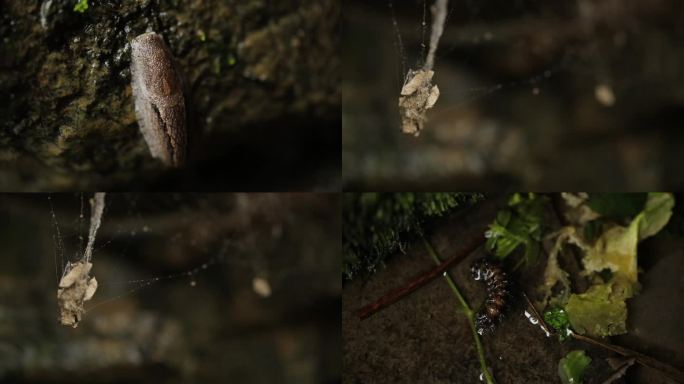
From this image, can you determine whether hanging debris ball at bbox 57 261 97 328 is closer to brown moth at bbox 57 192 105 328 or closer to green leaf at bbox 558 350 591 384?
brown moth at bbox 57 192 105 328

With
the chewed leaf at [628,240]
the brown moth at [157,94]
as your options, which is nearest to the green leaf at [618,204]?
the chewed leaf at [628,240]

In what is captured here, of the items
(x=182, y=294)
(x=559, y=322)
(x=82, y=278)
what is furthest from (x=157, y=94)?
(x=559, y=322)

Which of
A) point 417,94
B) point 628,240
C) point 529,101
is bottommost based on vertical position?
point 529,101

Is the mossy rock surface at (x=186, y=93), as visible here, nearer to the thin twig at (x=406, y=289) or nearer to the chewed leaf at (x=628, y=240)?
the thin twig at (x=406, y=289)

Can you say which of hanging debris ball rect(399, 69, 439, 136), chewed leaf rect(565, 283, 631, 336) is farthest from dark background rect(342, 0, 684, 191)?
chewed leaf rect(565, 283, 631, 336)

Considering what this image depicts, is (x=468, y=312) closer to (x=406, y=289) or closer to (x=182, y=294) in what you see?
(x=406, y=289)
